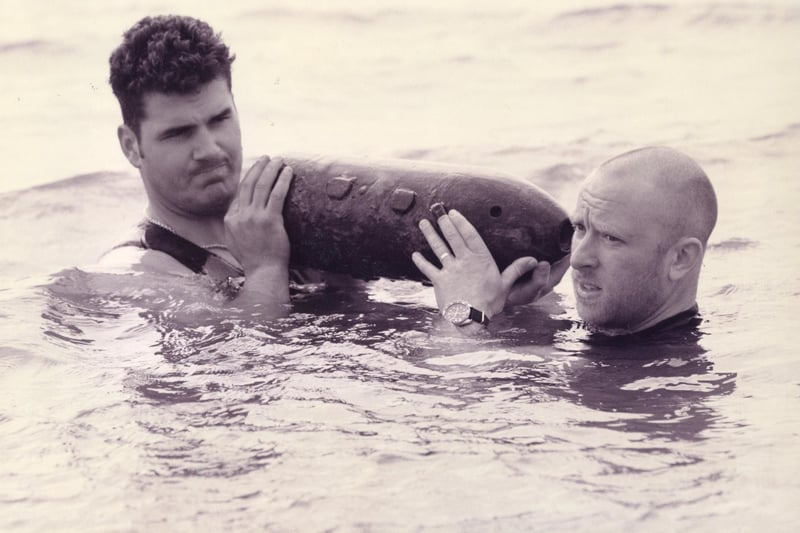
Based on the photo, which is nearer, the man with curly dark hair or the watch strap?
the watch strap

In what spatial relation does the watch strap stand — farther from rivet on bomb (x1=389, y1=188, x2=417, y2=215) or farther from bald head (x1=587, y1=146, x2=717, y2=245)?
bald head (x1=587, y1=146, x2=717, y2=245)

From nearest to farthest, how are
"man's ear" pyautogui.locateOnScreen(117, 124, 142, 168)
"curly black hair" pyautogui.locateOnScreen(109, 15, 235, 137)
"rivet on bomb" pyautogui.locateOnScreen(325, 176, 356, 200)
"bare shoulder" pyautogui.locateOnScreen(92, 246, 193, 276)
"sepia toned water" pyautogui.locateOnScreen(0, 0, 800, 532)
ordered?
1. "sepia toned water" pyautogui.locateOnScreen(0, 0, 800, 532)
2. "rivet on bomb" pyautogui.locateOnScreen(325, 176, 356, 200)
3. "curly black hair" pyautogui.locateOnScreen(109, 15, 235, 137)
4. "bare shoulder" pyautogui.locateOnScreen(92, 246, 193, 276)
5. "man's ear" pyautogui.locateOnScreen(117, 124, 142, 168)

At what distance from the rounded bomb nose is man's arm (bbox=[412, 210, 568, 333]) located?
0.33 feet

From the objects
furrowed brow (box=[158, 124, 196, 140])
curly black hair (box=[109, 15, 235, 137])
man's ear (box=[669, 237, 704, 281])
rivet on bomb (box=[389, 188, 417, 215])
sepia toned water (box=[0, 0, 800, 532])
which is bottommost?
sepia toned water (box=[0, 0, 800, 532])

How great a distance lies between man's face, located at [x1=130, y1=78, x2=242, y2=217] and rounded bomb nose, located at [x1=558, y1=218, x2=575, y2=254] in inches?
68.2

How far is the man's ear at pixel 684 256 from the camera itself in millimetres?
5066

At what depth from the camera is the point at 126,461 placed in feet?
13.5

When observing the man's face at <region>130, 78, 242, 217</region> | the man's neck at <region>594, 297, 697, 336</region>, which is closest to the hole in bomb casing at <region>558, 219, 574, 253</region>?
A: the man's neck at <region>594, 297, 697, 336</region>

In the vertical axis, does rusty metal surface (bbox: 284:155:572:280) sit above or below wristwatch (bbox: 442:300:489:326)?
above

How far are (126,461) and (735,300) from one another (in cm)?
356

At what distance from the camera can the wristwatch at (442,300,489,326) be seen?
17.3ft

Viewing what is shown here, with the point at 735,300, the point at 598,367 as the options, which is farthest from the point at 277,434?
the point at 735,300

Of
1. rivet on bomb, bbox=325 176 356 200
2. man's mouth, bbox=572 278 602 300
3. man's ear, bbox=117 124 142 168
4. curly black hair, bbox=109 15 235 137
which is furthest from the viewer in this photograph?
man's ear, bbox=117 124 142 168

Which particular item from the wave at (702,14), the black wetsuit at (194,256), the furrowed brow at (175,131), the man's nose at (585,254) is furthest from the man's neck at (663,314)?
the wave at (702,14)
